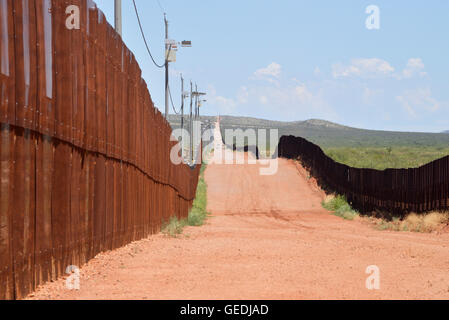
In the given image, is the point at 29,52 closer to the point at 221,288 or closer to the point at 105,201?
the point at 221,288

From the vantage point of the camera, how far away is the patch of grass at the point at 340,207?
2950 cm

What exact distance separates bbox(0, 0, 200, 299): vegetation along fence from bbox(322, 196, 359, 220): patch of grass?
17284 mm

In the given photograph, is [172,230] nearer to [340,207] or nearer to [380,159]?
[340,207]

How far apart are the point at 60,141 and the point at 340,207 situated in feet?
84.2

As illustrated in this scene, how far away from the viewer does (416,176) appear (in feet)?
78.7

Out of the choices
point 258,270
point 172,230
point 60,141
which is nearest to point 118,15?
point 172,230

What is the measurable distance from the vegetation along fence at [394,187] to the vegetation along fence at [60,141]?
12138mm

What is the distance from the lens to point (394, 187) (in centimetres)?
2612

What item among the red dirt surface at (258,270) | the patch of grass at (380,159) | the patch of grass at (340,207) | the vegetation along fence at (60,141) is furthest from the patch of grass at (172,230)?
the patch of grass at (380,159)

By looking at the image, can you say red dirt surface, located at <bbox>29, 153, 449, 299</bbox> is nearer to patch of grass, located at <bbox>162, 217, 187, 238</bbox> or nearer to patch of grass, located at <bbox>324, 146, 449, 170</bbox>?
patch of grass, located at <bbox>162, 217, 187, 238</bbox>

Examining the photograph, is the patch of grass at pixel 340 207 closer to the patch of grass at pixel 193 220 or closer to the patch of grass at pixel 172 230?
the patch of grass at pixel 193 220

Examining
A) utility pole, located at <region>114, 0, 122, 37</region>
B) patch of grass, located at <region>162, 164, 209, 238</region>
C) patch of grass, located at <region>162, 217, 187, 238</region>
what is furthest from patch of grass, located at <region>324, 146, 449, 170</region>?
utility pole, located at <region>114, 0, 122, 37</region>

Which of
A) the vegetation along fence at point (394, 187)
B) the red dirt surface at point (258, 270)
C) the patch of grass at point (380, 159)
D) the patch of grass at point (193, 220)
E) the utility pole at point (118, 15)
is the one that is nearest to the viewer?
the red dirt surface at point (258, 270)

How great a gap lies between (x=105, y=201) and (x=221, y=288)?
12.4 feet
